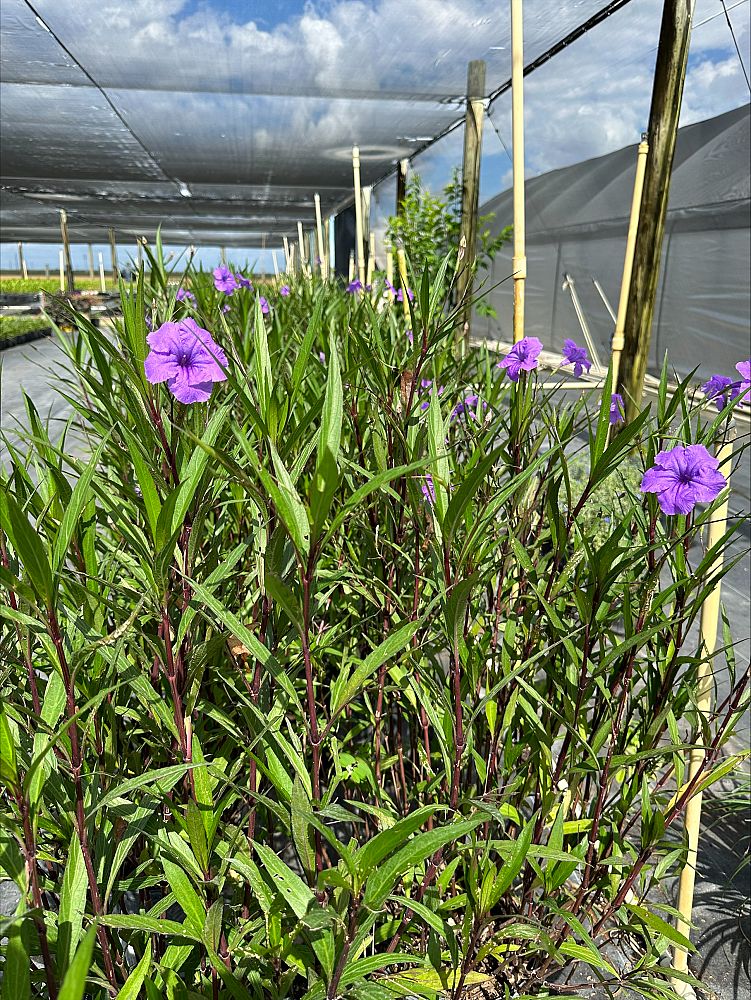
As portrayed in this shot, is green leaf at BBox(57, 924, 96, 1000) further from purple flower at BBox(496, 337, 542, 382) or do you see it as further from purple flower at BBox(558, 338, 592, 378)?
purple flower at BBox(558, 338, 592, 378)

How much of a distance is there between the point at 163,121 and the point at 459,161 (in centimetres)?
271

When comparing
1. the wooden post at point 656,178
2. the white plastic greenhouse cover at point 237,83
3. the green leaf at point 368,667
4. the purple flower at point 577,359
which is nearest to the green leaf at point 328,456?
the green leaf at point 368,667

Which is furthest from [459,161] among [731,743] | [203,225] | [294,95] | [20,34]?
[203,225]

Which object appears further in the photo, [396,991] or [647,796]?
[647,796]

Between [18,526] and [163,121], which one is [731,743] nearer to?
[18,526]

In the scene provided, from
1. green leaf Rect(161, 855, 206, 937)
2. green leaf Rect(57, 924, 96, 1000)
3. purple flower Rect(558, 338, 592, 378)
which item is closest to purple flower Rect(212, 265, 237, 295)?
purple flower Rect(558, 338, 592, 378)

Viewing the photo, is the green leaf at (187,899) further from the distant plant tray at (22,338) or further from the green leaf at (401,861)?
the distant plant tray at (22,338)

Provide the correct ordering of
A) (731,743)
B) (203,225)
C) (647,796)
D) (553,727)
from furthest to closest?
(203,225) → (731,743) → (553,727) → (647,796)

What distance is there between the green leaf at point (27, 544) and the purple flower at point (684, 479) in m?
0.51

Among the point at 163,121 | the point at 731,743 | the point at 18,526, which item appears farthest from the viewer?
the point at 163,121

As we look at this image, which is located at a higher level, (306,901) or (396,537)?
(396,537)

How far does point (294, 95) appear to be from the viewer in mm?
5203

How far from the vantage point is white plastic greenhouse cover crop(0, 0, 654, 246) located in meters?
3.70

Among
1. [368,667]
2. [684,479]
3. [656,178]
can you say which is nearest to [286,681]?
[368,667]
